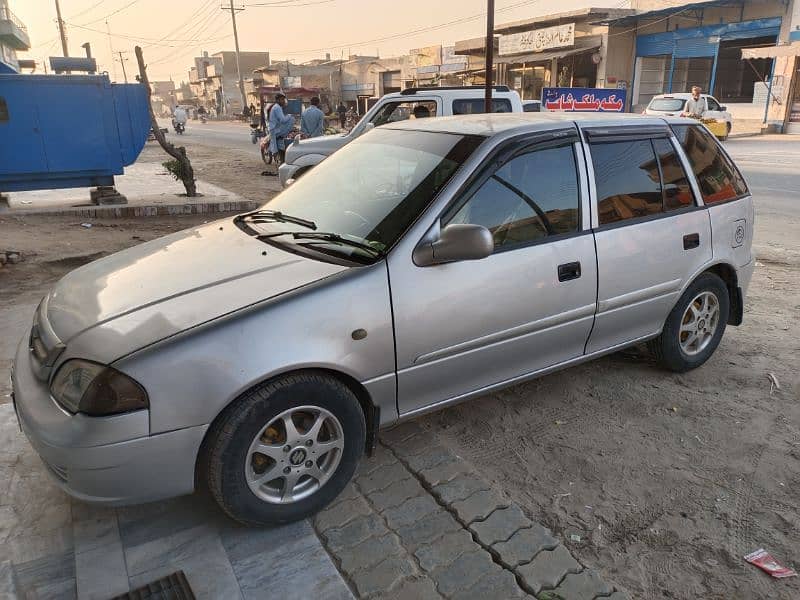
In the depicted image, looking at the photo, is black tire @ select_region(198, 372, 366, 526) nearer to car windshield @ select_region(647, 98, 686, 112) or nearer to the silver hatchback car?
the silver hatchback car

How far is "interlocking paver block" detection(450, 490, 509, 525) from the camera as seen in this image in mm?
2686

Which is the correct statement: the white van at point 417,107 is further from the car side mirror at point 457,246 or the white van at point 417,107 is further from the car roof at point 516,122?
the car side mirror at point 457,246

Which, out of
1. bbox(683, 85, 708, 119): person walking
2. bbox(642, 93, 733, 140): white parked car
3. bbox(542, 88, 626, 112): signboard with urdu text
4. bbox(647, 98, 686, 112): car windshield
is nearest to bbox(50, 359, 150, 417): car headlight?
bbox(542, 88, 626, 112): signboard with urdu text

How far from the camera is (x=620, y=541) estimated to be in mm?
2588

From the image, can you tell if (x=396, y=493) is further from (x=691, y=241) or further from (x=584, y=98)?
(x=584, y=98)

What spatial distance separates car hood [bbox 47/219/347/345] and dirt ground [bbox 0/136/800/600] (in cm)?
137

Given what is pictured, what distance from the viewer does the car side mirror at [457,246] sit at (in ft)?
8.72

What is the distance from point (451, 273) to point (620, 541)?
1.35 meters

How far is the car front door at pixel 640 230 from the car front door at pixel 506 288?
139 mm

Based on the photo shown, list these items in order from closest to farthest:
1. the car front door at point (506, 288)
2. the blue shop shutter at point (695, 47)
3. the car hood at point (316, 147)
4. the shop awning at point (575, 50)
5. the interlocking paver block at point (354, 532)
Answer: the interlocking paver block at point (354, 532) < the car front door at point (506, 288) < the car hood at point (316, 147) < the blue shop shutter at point (695, 47) < the shop awning at point (575, 50)

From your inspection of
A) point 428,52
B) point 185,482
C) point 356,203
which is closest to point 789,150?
point 356,203

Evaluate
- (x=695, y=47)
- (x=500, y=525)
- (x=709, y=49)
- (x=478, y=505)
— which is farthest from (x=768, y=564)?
(x=695, y=47)

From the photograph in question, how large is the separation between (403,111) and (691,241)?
698 centimetres

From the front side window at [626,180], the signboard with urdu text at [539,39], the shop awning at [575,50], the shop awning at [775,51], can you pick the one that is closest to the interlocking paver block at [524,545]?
the front side window at [626,180]
